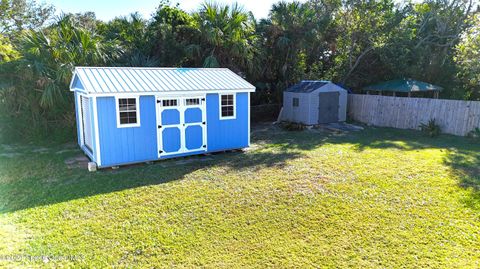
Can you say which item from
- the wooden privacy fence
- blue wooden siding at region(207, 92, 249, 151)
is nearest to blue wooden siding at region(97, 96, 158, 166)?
blue wooden siding at region(207, 92, 249, 151)

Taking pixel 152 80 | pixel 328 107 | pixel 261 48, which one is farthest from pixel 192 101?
pixel 328 107

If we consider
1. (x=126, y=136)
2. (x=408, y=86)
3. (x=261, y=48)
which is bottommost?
(x=126, y=136)

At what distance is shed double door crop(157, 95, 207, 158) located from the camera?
29.4 feet

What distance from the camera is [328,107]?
15594 mm

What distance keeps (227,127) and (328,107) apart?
7.27m

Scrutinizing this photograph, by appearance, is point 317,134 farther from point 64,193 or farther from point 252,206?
point 64,193

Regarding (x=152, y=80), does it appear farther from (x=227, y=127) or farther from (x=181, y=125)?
(x=227, y=127)

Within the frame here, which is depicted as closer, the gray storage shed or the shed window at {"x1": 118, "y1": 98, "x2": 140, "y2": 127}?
the shed window at {"x1": 118, "y1": 98, "x2": 140, "y2": 127}

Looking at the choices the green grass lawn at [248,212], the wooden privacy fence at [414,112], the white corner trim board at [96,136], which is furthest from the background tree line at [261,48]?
the white corner trim board at [96,136]

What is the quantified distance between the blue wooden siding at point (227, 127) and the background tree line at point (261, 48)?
454cm

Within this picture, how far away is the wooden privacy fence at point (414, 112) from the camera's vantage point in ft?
40.9

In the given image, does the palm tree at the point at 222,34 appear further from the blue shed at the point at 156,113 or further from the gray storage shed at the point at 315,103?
the blue shed at the point at 156,113

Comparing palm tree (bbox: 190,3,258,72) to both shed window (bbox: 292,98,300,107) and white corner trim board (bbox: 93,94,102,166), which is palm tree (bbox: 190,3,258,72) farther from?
white corner trim board (bbox: 93,94,102,166)

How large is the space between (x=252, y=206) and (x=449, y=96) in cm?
1661
